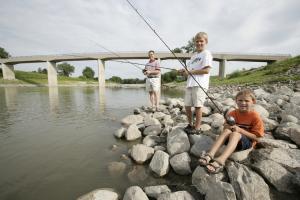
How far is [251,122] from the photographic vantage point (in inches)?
117

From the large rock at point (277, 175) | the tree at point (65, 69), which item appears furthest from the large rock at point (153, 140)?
the tree at point (65, 69)

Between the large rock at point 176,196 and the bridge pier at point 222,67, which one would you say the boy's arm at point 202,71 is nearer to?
the large rock at point 176,196

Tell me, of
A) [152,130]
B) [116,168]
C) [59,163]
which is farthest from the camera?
[152,130]

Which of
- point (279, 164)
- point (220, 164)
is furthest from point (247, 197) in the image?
point (279, 164)

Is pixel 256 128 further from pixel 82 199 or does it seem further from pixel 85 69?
pixel 85 69

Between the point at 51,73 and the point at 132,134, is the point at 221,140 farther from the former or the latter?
the point at 51,73

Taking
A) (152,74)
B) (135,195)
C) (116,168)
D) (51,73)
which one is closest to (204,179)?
(135,195)

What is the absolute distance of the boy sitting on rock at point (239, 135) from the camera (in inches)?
98.3

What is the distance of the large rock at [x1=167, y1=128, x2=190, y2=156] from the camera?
343 cm

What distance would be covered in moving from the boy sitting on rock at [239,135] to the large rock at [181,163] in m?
0.50

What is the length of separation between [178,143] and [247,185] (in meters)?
1.50

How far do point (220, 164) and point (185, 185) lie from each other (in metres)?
0.61

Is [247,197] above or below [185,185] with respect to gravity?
above

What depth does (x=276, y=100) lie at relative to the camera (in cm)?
680
